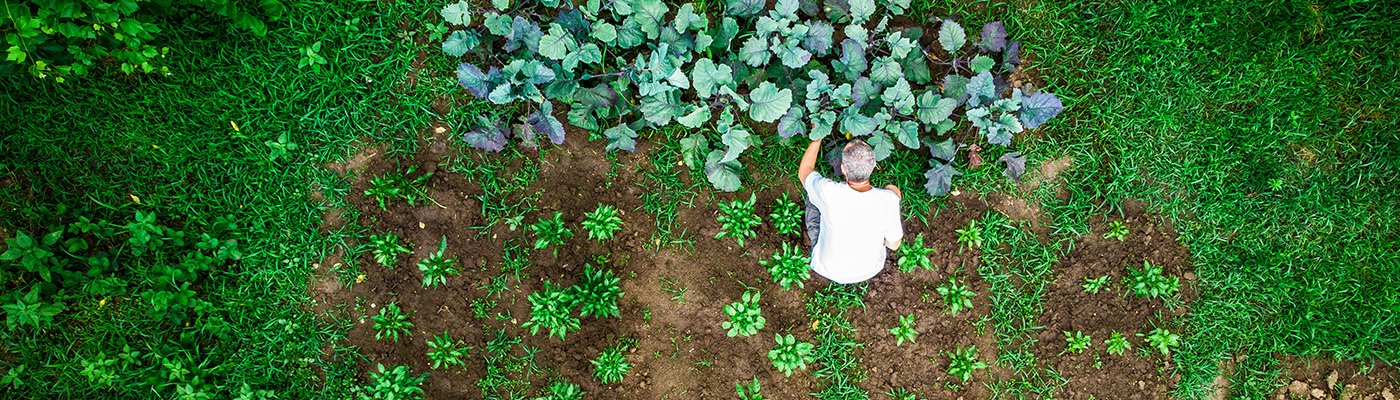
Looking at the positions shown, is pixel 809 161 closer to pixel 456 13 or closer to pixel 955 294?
pixel 955 294

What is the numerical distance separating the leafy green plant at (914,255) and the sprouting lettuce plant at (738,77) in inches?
12.1

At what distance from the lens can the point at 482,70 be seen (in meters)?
3.72

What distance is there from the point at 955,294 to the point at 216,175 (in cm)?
391

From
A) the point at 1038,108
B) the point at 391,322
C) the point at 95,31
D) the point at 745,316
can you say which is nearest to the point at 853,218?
the point at 745,316

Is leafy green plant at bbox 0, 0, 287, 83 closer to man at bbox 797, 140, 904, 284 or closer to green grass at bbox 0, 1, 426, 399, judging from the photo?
green grass at bbox 0, 1, 426, 399

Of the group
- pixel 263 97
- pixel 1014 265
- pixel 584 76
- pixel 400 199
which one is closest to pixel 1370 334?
pixel 1014 265

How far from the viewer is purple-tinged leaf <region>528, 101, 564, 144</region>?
11.8 feet

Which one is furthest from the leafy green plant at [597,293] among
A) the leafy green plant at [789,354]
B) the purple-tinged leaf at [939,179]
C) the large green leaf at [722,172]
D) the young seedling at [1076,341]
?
the young seedling at [1076,341]

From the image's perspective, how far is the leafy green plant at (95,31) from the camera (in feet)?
10.1

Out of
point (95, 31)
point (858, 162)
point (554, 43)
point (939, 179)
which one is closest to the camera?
point (858, 162)

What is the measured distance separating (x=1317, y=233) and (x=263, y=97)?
5.64 metres

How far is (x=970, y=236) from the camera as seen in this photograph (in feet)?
12.5

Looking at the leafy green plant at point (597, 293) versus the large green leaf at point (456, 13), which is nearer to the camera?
the large green leaf at point (456, 13)

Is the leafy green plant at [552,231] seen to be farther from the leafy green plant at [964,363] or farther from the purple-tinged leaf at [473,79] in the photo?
the leafy green plant at [964,363]
